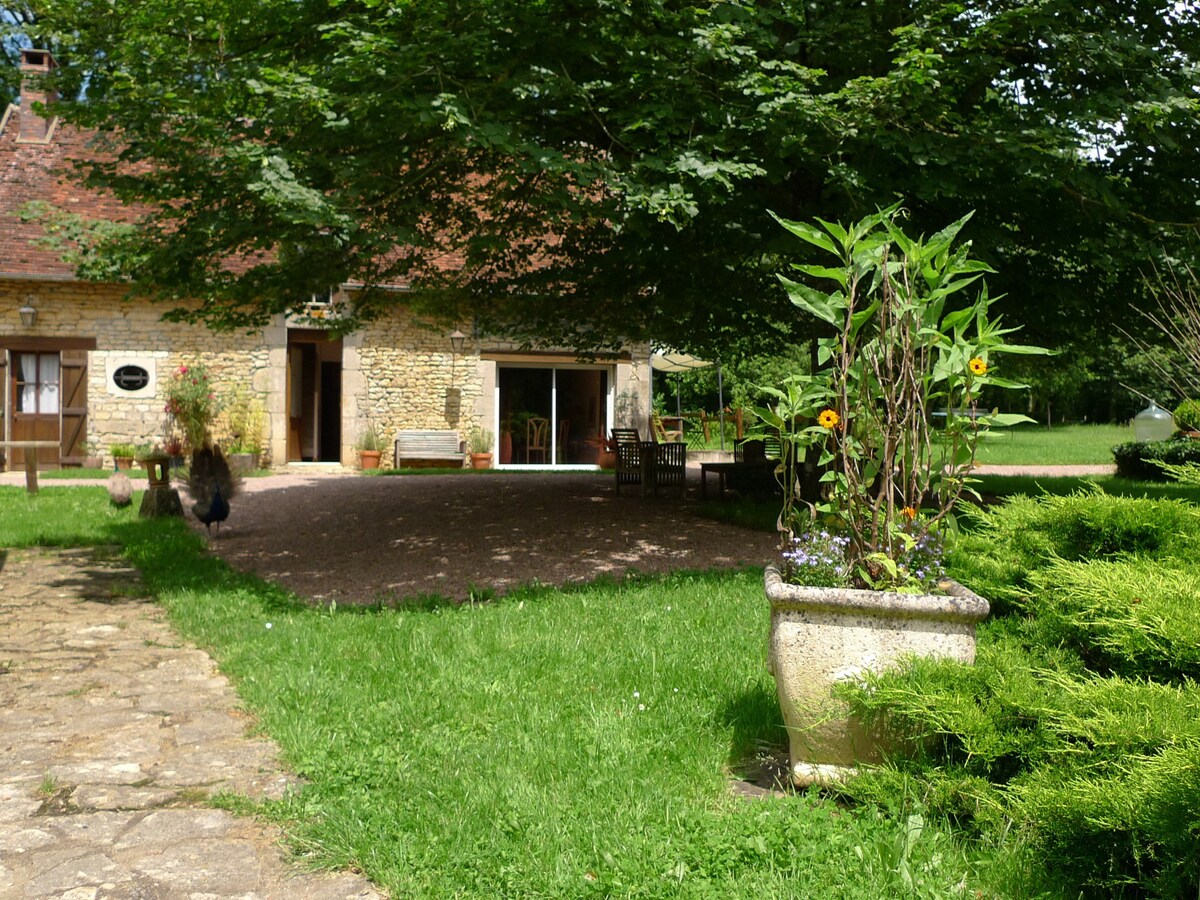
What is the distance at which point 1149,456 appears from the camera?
1593cm

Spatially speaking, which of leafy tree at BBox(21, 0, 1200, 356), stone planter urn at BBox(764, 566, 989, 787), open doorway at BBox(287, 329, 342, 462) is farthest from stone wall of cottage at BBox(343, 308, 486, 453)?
stone planter urn at BBox(764, 566, 989, 787)

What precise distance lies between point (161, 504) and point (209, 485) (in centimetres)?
160

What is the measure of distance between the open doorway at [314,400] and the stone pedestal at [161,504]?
8396 millimetres

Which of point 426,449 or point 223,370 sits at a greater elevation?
point 223,370

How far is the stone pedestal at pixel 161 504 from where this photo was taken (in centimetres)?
1135

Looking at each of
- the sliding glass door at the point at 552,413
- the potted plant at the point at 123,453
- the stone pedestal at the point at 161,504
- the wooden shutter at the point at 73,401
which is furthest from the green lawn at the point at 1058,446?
the wooden shutter at the point at 73,401

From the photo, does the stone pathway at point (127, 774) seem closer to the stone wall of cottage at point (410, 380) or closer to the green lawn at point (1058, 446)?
the green lawn at point (1058, 446)

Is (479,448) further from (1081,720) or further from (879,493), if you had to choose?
(1081,720)

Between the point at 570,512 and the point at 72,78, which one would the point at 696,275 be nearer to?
the point at 570,512

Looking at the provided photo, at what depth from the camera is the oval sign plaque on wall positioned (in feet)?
58.3

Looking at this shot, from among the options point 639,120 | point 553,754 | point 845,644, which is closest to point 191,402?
point 639,120

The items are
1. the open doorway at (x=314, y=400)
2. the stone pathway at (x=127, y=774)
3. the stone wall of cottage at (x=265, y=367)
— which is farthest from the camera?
the open doorway at (x=314, y=400)

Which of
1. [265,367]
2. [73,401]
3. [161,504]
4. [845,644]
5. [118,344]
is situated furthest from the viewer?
[265,367]

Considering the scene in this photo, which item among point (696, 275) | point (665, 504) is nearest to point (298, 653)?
point (696, 275)
